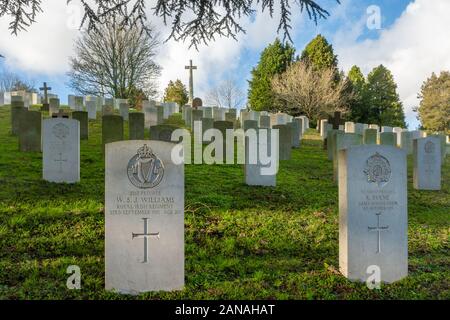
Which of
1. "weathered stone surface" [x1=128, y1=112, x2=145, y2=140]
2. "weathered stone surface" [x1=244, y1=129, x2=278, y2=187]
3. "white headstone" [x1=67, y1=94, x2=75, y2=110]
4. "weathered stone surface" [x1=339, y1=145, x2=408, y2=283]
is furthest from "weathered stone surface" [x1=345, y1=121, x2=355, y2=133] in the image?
"white headstone" [x1=67, y1=94, x2=75, y2=110]

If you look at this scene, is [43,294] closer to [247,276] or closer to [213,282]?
[213,282]

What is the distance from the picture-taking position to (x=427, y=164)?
9.94 metres

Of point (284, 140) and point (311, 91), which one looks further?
point (311, 91)

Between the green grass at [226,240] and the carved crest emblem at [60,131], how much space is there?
99 cm

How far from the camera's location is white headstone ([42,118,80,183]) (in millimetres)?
7918

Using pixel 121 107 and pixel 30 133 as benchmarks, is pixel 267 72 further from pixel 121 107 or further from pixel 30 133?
pixel 30 133

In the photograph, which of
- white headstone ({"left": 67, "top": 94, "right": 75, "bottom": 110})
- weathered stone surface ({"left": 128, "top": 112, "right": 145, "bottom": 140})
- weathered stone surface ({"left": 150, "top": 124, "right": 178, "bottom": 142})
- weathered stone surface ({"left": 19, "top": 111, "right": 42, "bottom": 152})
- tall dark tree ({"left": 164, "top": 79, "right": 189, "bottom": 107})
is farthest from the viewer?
tall dark tree ({"left": 164, "top": 79, "right": 189, "bottom": 107})

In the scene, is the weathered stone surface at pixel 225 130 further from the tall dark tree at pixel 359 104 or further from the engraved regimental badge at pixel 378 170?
the tall dark tree at pixel 359 104

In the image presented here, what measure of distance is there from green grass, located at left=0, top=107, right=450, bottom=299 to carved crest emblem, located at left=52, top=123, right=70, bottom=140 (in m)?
0.99

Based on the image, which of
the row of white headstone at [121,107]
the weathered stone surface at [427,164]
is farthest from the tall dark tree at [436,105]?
the weathered stone surface at [427,164]

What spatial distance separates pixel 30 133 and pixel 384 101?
3285 centimetres

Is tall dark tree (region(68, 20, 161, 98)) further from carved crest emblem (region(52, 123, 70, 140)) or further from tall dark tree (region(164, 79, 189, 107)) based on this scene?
carved crest emblem (region(52, 123, 70, 140))

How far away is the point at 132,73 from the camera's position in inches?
1169

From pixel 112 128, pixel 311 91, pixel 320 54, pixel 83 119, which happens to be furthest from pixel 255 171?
pixel 320 54
